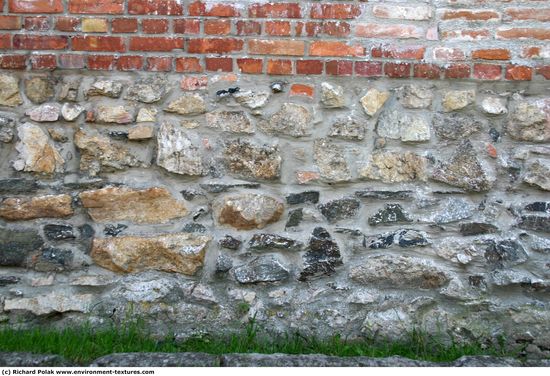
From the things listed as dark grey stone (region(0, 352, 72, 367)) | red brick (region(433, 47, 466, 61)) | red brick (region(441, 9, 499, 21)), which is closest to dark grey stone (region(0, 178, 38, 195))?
dark grey stone (region(0, 352, 72, 367))

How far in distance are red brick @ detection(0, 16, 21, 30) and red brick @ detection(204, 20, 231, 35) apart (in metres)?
0.87

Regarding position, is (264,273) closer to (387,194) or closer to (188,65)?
(387,194)

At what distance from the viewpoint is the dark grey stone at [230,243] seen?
271 cm

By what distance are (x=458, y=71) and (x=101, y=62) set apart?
5.36ft

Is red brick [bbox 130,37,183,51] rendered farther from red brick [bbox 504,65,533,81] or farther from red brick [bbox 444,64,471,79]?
red brick [bbox 504,65,533,81]

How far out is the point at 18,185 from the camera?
2723mm

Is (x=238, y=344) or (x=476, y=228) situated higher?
(x=476, y=228)

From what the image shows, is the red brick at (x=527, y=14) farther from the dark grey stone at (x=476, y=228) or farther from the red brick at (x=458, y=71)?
the dark grey stone at (x=476, y=228)

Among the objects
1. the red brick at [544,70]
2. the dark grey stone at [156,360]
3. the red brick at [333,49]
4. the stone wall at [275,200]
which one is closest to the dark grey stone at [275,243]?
the stone wall at [275,200]

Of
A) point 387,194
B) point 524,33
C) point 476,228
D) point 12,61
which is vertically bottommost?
point 476,228

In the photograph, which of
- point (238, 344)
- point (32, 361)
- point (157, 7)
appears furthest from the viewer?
point (157, 7)

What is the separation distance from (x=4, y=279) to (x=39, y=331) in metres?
0.30

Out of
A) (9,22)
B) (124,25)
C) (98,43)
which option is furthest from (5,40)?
(124,25)
